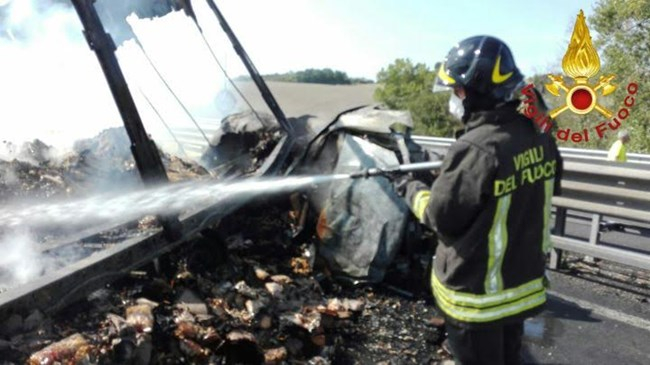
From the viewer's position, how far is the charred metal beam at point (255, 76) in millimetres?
5203

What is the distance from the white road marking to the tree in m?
9.16

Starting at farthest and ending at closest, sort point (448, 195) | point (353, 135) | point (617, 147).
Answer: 1. point (617, 147)
2. point (353, 135)
3. point (448, 195)

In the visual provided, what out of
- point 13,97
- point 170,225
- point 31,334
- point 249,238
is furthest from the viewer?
point 13,97

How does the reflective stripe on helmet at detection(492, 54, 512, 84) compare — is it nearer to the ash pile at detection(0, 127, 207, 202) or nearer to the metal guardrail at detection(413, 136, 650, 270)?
the metal guardrail at detection(413, 136, 650, 270)

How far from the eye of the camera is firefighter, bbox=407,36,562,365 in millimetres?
2080

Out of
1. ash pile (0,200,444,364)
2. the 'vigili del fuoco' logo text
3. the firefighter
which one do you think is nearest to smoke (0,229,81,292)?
ash pile (0,200,444,364)

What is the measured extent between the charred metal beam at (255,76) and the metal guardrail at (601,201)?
259 cm

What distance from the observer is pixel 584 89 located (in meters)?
12.1

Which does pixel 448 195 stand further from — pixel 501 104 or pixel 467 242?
pixel 501 104

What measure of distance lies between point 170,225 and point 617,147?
6.86 m

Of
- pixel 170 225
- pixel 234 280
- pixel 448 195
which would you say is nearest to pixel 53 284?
pixel 170 225

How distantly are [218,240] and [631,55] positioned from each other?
11.7m

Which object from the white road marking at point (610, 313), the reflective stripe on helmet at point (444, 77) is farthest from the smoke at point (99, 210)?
the white road marking at point (610, 313)

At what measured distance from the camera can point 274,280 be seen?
12.7 ft
